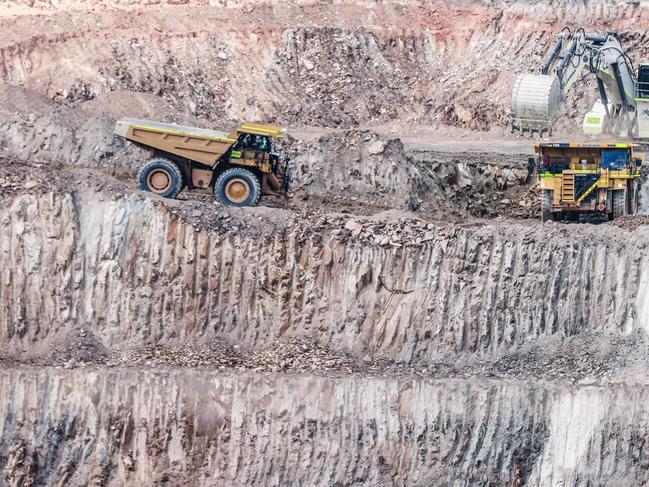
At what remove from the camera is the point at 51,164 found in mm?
38250

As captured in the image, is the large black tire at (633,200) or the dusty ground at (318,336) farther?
the large black tire at (633,200)

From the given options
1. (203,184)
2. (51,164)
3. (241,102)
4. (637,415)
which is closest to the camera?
(637,415)

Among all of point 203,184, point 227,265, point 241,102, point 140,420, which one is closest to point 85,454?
point 140,420

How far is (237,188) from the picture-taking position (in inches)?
1368

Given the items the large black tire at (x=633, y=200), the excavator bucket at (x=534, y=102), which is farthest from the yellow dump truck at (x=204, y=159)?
the large black tire at (x=633, y=200)

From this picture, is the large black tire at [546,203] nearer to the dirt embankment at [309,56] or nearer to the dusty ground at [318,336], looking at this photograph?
the dusty ground at [318,336]

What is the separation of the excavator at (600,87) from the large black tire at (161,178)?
293 inches

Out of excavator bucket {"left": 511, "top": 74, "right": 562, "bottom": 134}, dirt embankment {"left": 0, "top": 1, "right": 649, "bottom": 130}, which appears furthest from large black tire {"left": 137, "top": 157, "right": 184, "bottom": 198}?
dirt embankment {"left": 0, "top": 1, "right": 649, "bottom": 130}

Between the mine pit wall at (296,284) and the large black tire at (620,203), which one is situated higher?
the large black tire at (620,203)

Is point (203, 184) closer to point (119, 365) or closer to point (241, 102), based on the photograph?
point (119, 365)

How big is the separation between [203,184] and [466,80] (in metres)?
17.3

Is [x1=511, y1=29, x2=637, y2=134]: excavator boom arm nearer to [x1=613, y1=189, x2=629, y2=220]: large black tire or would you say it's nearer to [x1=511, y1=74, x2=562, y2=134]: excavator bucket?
[x1=511, y1=74, x2=562, y2=134]: excavator bucket

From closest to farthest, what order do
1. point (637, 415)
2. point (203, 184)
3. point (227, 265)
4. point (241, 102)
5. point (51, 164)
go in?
point (637, 415), point (227, 265), point (203, 184), point (51, 164), point (241, 102)

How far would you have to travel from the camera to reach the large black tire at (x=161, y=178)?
113 feet
